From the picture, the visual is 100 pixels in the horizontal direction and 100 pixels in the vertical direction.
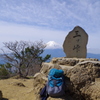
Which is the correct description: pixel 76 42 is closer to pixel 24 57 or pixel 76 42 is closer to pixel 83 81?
pixel 83 81

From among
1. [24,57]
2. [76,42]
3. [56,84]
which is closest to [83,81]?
[56,84]

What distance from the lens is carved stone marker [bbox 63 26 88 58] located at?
528 cm

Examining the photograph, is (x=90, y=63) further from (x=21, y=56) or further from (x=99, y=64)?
(x=21, y=56)

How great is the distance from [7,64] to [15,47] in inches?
92.6

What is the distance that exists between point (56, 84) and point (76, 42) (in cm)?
246

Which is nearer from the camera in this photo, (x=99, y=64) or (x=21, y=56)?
(x=99, y=64)

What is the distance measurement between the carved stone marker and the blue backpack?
6.45ft

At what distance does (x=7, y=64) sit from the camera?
1395 centimetres

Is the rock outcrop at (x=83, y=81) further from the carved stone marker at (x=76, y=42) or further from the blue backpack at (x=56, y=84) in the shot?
the carved stone marker at (x=76, y=42)

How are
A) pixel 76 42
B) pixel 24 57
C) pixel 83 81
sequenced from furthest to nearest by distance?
1. pixel 24 57
2. pixel 76 42
3. pixel 83 81

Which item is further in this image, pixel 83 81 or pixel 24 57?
pixel 24 57

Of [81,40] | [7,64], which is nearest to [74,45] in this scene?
[81,40]

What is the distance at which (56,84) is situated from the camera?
3.34 m

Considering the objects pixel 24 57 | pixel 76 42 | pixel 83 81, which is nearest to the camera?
pixel 83 81
